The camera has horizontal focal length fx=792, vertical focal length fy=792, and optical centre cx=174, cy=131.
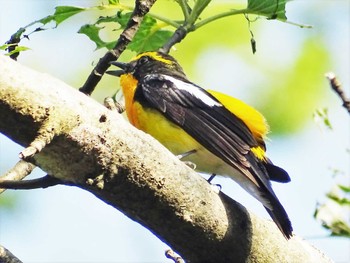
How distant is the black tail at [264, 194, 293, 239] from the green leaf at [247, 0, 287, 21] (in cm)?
88

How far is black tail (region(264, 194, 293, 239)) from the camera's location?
313 centimetres

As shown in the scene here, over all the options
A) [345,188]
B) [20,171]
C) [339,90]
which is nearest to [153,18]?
[20,171]

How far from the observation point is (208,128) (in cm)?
434

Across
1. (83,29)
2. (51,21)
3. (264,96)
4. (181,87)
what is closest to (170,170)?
(51,21)

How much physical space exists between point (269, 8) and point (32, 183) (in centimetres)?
176

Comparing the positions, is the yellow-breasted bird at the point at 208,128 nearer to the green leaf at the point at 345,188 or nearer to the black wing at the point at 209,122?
the black wing at the point at 209,122

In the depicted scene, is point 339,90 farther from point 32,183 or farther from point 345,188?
point 32,183

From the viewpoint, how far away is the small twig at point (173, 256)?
9.70 feet

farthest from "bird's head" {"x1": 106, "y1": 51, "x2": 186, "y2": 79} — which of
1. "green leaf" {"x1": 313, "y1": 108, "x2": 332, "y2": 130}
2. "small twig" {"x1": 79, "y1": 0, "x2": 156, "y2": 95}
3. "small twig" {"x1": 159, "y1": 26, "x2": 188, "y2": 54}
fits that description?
"green leaf" {"x1": 313, "y1": 108, "x2": 332, "y2": 130}

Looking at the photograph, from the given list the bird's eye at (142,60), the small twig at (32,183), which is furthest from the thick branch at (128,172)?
the bird's eye at (142,60)

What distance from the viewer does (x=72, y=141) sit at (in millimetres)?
2299

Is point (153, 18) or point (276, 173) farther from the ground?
point (153, 18)

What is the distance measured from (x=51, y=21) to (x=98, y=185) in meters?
1.56

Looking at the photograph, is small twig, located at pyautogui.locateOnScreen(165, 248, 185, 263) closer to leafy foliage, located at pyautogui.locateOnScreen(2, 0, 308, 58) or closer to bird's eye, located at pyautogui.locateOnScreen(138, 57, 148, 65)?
leafy foliage, located at pyautogui.locateOnScreen(2, 0, 308, 58)
